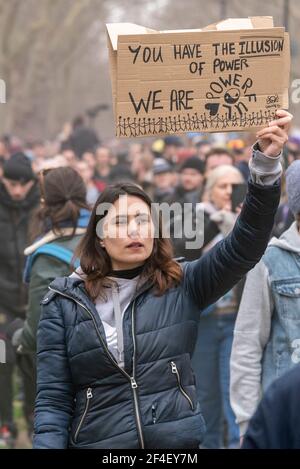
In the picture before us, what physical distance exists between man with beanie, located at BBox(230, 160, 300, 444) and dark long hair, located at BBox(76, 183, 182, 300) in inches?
24.5

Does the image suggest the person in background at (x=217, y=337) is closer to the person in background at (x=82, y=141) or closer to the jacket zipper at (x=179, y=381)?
the jacket zipper at (x=179, y=381)

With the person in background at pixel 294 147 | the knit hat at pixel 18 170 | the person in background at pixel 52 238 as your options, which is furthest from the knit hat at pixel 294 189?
the person in background at pixel 294 147

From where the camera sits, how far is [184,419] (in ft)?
13.2

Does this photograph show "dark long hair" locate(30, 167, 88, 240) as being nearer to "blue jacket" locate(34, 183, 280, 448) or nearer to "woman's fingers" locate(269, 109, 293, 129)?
"blue jacket" locate(34, 183, 280, 448)

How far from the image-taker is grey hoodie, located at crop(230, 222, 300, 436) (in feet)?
15.8

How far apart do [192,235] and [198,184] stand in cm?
276

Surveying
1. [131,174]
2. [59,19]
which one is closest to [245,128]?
[131,174]

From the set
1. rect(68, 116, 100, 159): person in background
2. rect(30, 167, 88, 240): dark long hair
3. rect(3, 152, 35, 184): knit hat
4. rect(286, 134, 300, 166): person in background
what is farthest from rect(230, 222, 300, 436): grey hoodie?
rect(68, 116, 100, 159): person in background

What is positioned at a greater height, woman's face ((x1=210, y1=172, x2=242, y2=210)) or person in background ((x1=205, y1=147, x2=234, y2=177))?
person in background ((x1=205, y1=147, x2=234, y2=177))

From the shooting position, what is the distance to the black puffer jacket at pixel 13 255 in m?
8.06

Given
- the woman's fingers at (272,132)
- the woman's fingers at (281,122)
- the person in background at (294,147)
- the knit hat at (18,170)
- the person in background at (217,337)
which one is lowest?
the person in background at (217,337)

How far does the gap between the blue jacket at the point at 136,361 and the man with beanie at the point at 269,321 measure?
1.89 feet

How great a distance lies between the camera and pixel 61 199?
609 centimetres

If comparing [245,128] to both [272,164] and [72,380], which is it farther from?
[72,380]
